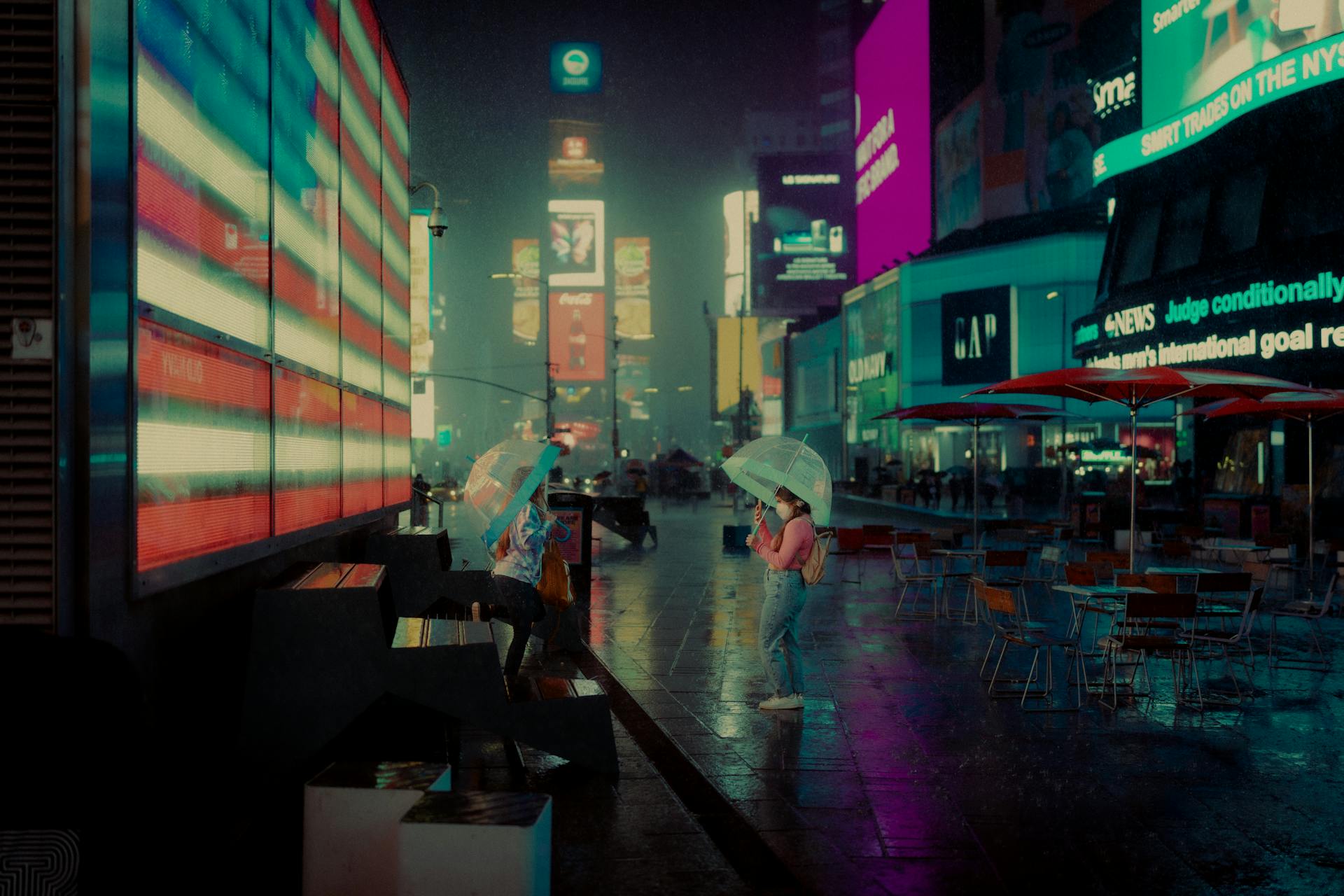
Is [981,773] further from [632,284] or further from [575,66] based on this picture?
[632,284]

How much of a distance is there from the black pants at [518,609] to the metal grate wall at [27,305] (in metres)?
4.50

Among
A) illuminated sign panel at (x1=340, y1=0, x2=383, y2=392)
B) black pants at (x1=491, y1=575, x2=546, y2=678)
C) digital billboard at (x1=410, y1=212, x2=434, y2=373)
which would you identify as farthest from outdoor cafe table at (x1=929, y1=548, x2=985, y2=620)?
digital billboard at (x1=410, y1=212, x2=434, y2=373)

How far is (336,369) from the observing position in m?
7.94

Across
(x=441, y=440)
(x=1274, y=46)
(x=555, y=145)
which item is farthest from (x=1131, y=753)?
(x=555, y=145)

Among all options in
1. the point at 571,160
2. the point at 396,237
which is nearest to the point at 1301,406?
the point at 396,237

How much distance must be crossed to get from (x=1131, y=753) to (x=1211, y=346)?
15839 mm

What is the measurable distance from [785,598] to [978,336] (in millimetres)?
48442

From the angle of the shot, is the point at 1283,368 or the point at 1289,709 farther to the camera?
the point at 1283,368

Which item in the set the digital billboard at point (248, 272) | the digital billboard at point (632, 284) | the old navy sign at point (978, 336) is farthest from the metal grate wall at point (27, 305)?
the digital billboard at point (632, 284)

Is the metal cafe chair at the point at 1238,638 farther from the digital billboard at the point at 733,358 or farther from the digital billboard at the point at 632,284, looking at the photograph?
the digital billboard at the point at 632,284

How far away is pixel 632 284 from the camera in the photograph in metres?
145

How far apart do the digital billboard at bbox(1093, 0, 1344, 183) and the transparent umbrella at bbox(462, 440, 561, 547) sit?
16.6 m

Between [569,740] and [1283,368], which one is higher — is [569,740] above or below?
below

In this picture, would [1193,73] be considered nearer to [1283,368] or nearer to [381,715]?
[1283,368]
